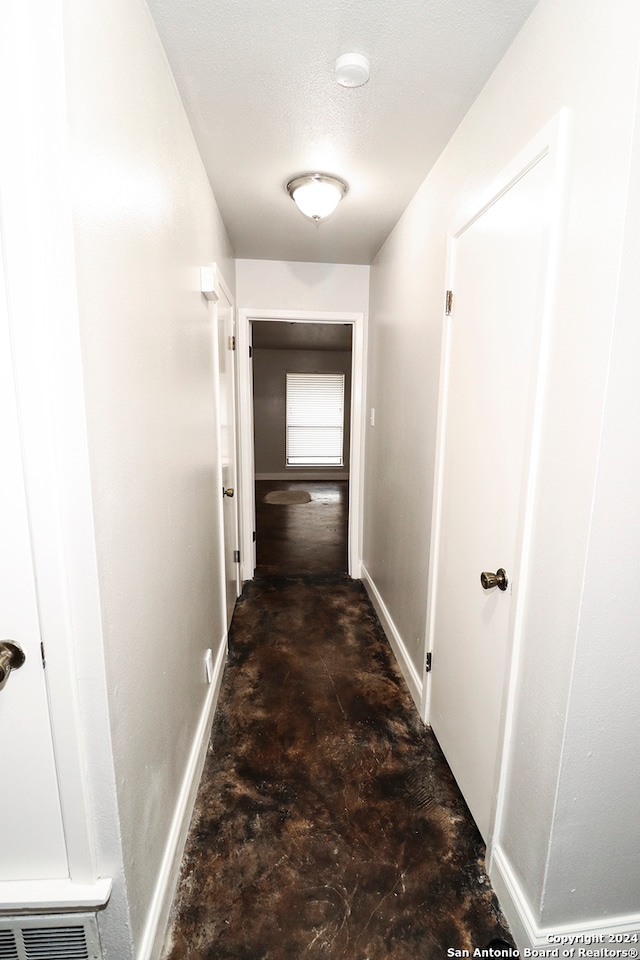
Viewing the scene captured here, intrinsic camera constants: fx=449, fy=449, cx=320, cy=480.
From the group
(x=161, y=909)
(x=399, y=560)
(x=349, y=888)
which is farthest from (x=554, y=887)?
(x=399, y=560)

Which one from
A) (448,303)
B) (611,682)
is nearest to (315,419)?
(448,303)

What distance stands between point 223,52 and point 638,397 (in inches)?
58.7

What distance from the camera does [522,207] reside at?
1206 millimetres

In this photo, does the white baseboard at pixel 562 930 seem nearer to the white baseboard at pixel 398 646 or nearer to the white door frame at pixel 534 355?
the white door frame at pixel 534 355

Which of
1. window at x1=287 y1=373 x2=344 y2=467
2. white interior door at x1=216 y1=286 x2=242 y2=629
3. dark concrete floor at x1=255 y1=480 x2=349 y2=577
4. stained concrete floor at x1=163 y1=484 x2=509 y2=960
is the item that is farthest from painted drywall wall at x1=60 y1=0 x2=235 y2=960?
window at x1=287 y1=373 x2=344 y2=467

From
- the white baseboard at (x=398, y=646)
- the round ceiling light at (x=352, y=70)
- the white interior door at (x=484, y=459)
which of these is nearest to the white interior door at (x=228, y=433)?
the white baseboard at (x=398, y=646)

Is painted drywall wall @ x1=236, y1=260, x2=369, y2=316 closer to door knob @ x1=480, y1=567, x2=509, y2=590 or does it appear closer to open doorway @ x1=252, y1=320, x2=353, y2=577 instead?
door knob @ x1=480, y1=567, x2=509, y2=590

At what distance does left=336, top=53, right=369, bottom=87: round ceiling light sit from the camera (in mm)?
1306

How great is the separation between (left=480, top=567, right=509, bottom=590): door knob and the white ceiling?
59.0 inches

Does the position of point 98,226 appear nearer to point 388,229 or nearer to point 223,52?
point 223,52

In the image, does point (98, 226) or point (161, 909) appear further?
point (161, 909)

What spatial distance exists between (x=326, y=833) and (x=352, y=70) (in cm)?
243

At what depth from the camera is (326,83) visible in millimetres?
1438

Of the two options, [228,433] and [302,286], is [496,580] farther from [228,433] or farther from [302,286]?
[302,286]
